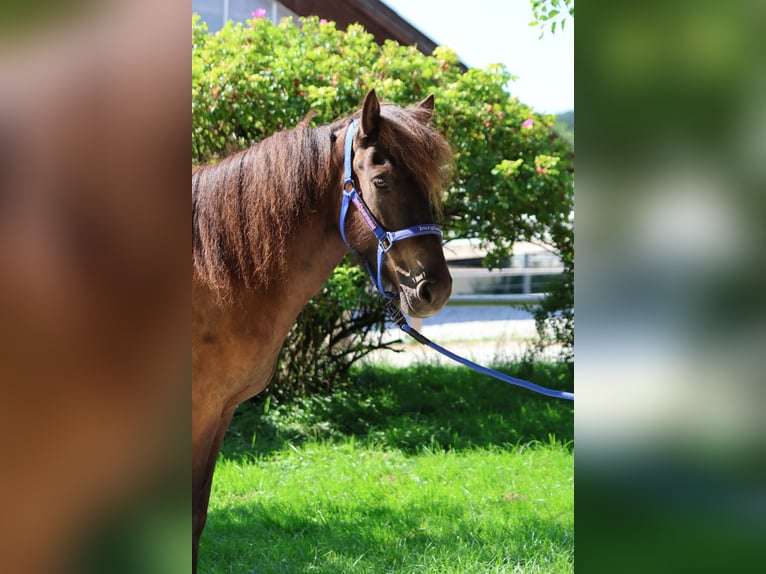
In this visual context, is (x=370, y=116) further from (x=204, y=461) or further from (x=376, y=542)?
(x=376, y=542)

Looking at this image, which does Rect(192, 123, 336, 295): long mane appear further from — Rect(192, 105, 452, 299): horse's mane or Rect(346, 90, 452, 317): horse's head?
Rect(346, 90, 452, 317): horse's head

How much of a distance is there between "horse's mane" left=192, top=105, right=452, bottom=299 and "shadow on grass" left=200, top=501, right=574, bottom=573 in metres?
1.72

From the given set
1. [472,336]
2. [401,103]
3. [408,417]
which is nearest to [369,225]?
[401,103]

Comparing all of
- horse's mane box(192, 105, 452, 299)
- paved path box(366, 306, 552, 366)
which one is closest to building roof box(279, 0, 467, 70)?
paved path box(366, 306, 552, 366)

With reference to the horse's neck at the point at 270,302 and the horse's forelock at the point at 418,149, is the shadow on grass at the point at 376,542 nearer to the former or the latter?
the horse's neck at the point at 270,302

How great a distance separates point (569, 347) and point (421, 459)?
9.45 ft

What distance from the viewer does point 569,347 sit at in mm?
7340

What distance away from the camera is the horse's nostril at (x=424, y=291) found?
247cm

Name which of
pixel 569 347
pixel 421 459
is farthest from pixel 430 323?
pixel 421 459

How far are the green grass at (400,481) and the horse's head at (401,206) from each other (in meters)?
1.53

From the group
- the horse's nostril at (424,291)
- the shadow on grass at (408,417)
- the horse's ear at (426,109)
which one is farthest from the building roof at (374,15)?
the horse's nostril at (424,291)

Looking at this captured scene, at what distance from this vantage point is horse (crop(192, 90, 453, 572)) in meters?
2.44

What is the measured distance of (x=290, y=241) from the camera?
2.50 m
